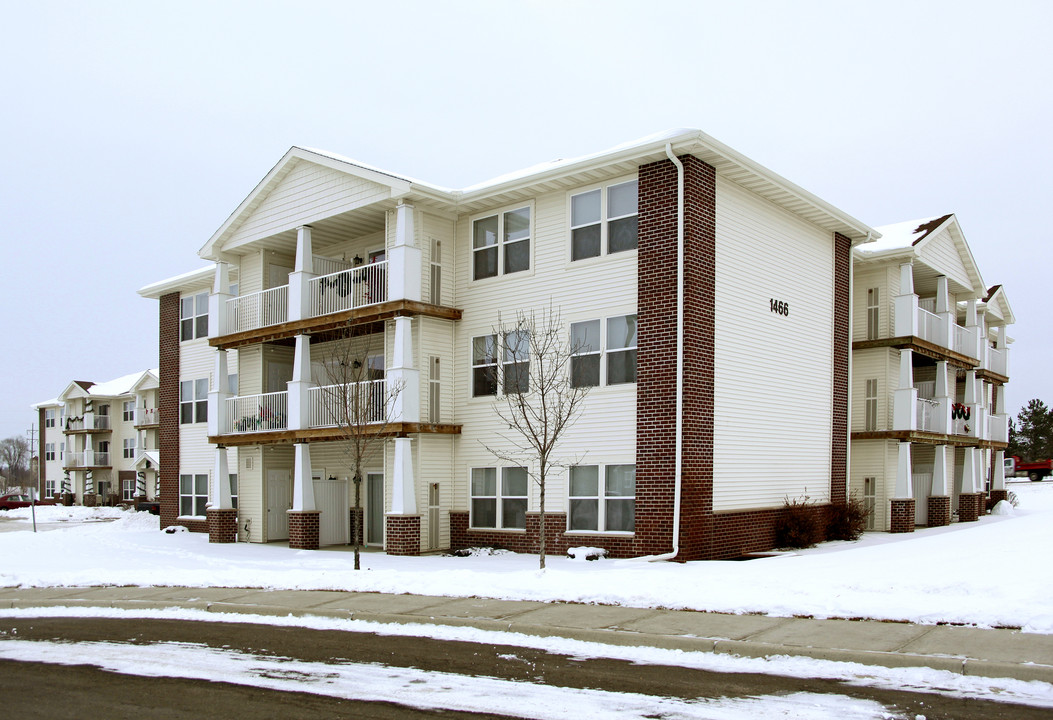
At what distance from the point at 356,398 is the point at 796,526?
1090cm

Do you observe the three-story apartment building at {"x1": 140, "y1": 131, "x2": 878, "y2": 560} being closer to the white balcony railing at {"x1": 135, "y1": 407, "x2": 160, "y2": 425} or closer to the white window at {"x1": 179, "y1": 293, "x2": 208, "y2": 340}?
the white window at {"x1": 179, "y1": 293, "x2": 208, "y2": 340}

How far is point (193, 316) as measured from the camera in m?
32.3

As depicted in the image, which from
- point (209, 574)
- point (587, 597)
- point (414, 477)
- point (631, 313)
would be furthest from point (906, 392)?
point (209, 574)

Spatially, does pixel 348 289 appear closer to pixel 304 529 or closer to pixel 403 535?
pixel 304 529

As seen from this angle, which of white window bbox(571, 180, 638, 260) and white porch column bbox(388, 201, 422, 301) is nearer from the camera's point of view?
white window bbox(571, 180, 638, 260)

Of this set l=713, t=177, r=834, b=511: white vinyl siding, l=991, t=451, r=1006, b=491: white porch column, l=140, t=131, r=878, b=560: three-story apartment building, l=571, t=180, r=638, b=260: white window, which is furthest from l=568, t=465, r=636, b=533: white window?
l=991, t=451, r=1006, b=491: white porch column

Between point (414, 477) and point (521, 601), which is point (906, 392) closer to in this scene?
point (414, 477)

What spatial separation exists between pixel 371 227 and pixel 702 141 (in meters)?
10.2

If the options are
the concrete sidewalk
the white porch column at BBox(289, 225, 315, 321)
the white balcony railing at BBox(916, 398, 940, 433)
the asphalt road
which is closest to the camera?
the asphalt road

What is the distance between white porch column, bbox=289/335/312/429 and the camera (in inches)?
938

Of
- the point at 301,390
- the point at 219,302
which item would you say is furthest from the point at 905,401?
the point at 219,302

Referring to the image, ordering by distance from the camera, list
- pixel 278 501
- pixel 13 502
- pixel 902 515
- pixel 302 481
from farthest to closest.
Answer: pixel 13 502, pixel 278 501, pixel 902 515, pixel 302 481

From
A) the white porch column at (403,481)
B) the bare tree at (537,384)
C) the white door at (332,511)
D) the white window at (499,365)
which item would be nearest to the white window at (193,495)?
the white door at (332,511)

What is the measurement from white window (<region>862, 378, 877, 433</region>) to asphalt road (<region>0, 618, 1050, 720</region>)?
66.3 ft
